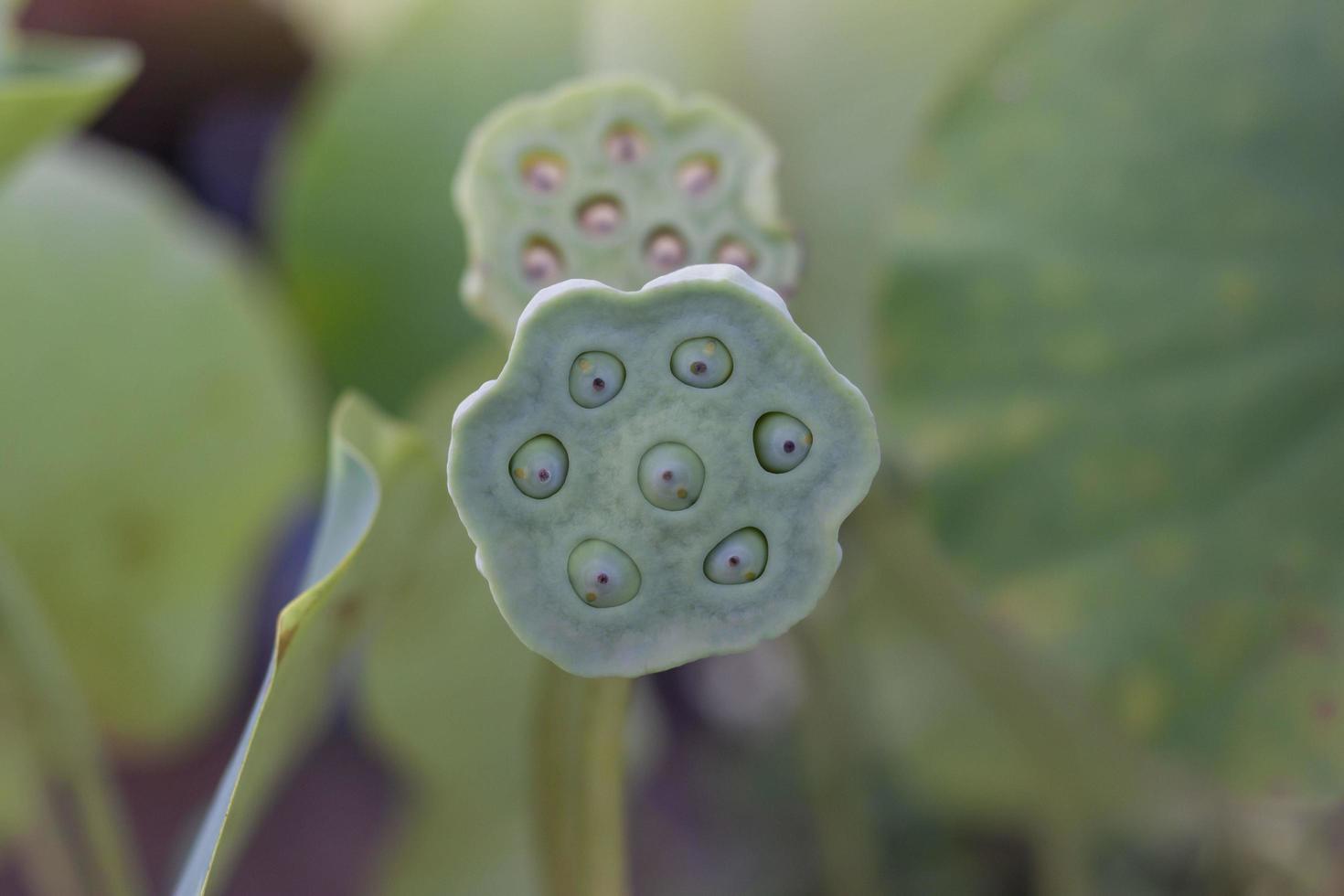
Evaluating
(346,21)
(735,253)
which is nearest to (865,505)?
(735,253)

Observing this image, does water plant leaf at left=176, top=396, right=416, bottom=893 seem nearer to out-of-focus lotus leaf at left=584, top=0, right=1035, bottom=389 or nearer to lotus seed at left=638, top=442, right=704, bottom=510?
lotus seed at left=638, top=442, right=704, bottom=510

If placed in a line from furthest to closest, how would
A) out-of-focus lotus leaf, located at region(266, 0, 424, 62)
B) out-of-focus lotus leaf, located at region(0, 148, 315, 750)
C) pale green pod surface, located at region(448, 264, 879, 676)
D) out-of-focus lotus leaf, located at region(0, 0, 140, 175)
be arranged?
→ out-of-focus lotus leaf, located at region(266, 0, 424, 62) → out-of-focus lotus leaf, located at region(0, 148, 315, 750) → out-of-focus lotus leaf, located at region(0, 0, 140, 175) → pale green pod surface, located at region(448, 264, 879, 676)

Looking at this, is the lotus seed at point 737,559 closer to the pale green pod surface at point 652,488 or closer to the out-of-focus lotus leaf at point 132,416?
the pale green pod surface at point 652,488

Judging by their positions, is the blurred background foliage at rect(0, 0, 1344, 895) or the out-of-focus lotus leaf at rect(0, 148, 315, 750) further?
the out-of-focus lotus leaf at rect(0, 148, 315, 750)

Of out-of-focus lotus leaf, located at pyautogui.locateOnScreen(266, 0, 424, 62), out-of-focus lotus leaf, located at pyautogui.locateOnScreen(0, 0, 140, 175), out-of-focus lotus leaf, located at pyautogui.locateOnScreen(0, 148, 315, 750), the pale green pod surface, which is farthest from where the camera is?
out-of-focus lotus leaf, located at pyautogui.locateOnScreen(266, 0, 424, 62)

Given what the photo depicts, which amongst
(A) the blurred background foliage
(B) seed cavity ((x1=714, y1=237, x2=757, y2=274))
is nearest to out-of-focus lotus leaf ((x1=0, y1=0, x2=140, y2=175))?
(A) the blurred background foliage

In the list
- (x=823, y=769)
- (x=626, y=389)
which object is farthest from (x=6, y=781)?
(x=626, y=389)

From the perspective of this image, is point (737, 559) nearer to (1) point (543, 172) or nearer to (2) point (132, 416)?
(1) point (543, 172)
